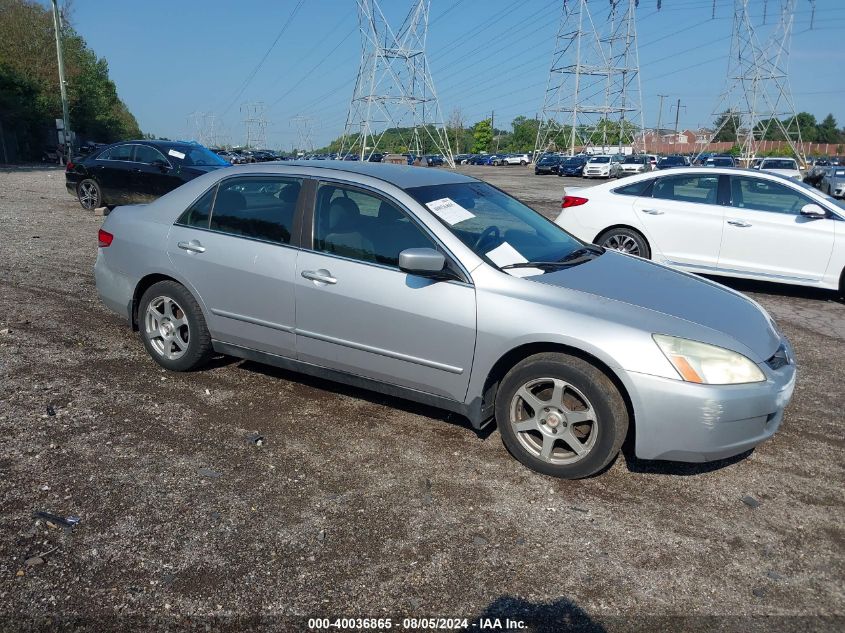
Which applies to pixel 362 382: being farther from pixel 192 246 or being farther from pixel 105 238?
pixel 105 238

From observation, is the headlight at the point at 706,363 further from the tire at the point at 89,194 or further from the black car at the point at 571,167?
the black car at the point at 571,167

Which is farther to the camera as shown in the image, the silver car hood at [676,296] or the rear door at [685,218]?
the rear door at [685,218]

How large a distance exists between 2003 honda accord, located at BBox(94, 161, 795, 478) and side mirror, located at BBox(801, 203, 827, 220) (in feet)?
14.1

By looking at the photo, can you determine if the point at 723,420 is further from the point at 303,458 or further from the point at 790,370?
the point at 303,458

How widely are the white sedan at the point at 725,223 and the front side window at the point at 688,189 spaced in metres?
0.01

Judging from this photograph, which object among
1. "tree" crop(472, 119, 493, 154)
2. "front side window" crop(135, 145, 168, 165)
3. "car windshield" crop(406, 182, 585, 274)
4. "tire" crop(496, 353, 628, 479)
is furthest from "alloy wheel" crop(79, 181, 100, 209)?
"tree" crop(472, 119, 493, 154)

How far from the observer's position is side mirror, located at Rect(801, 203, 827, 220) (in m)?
8.02

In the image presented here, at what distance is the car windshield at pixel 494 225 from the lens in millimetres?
4223

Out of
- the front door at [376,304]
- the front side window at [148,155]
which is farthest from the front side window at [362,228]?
the front side window at [148,155]

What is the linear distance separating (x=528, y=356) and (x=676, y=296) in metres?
1.02

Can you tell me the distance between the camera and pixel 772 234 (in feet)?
26.9

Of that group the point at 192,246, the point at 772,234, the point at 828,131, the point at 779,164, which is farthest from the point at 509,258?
the point at 828,131

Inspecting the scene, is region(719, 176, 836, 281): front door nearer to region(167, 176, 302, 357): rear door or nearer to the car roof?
the car roof

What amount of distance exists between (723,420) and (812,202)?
5868mm
